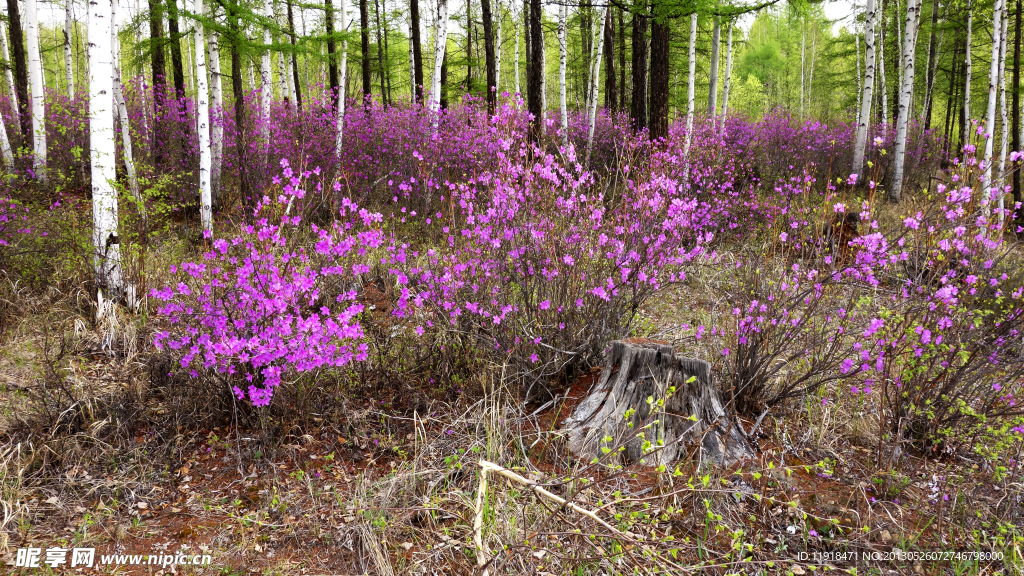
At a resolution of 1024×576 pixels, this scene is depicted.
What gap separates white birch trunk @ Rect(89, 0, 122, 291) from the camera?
14.1 feet

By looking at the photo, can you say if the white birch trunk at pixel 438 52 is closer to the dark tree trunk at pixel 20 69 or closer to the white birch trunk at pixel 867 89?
the dark tree trunk at pixel 20 69

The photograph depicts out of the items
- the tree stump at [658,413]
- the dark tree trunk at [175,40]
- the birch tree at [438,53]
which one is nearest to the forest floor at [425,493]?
the tree stump at [658,413]

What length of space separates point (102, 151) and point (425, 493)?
400 cm

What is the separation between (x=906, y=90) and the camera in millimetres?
10086

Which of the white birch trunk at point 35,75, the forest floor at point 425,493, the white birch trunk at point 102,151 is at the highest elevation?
the white birch trunk at point 35,75

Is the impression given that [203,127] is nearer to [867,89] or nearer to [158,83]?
[158,83]

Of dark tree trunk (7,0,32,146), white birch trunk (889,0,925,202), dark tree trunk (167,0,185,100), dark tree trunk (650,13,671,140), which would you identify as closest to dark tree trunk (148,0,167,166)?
dark tree trunk (167,0,185,100)

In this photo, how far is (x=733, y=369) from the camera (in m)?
3.38

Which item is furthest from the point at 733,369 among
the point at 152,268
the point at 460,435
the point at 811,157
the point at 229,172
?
the point at 811,157

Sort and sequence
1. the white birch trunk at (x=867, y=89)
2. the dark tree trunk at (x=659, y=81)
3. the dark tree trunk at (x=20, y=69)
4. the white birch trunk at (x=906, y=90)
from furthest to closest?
the white birch trunk at (x=867, y=89) < the dark tree trunk at (x=20, y=69) < the white birch trunk at (x=906, y=90) < the dark tree trunk at (x=659, y=81)

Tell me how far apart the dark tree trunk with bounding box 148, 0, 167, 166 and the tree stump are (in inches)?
297

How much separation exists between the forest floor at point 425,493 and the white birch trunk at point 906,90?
358 inches

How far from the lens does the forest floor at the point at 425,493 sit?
2236 millimetres

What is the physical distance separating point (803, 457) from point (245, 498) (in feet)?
9.95
